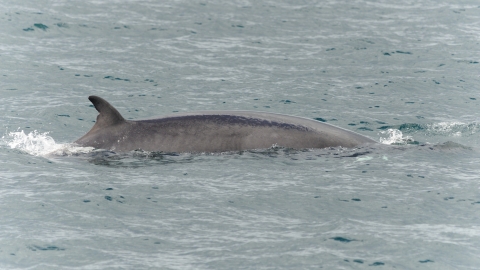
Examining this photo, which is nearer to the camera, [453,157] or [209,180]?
[209,180]

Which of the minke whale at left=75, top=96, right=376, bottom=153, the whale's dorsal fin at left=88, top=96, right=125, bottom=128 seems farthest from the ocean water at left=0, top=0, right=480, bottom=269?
the whale's dorsal fin at left=88, top=96, right=125, bottom=128

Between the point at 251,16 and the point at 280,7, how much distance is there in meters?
2.05

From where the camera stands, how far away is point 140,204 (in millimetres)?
12664

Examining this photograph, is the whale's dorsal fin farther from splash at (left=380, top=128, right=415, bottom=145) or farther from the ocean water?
splash at (left=380, top=128, right=415, bottom=145)

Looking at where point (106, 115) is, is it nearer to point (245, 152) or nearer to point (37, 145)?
point (37, 145)

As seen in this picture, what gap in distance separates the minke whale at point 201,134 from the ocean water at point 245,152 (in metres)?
0.25

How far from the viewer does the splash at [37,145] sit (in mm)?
15266

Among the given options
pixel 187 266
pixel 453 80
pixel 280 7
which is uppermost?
pixel 280 7

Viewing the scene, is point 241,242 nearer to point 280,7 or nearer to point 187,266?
point 187,266

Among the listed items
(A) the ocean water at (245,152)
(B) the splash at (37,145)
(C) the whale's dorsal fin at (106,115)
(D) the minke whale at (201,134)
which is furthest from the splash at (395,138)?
(B) the splash at (37,145)

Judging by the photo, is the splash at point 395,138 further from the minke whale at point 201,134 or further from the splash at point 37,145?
the splash at point 37,145

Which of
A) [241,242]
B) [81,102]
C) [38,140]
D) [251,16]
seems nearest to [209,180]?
[241,242]

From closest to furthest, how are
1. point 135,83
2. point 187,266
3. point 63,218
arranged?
point 187,266 → point 63,218 → point 135,83

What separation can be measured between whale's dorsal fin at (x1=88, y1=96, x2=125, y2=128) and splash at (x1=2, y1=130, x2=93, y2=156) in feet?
2.03
